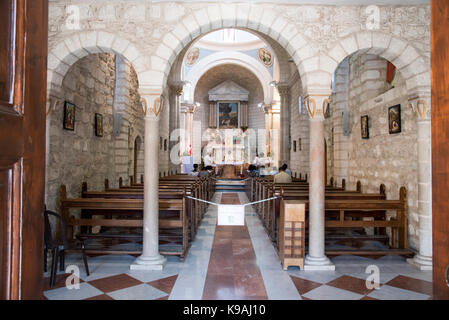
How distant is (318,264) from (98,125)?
5.16m

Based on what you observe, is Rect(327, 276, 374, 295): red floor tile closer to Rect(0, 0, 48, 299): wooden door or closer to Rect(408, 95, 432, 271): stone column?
Rect(408, 95, 432, 271): stone column

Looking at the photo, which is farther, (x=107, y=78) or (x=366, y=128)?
(x=107, y=78)

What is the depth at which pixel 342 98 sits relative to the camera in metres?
7.83

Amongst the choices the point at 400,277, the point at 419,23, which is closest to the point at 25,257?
the point at 400,277

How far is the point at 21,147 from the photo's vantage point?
0.76 m

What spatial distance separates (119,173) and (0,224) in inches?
298

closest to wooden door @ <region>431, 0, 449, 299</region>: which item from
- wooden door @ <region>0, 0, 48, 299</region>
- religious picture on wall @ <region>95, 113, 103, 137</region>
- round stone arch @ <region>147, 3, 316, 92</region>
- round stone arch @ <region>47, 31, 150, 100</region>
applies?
wooden door @ <region>0, 0, 48, 299</region>

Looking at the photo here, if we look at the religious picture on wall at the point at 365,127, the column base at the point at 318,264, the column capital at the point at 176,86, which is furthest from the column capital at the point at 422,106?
the column capital at the point at 176,86

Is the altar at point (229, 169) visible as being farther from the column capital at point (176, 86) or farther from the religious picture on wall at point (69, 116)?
the religious picture on wall at point (69, 116)

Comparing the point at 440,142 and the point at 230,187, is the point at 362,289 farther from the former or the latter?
the point at 230,187

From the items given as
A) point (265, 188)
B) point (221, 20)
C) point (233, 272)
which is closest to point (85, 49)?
point (221, 20)

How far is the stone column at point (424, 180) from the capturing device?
4.72 meters

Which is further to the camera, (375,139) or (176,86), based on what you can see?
(176,86)
